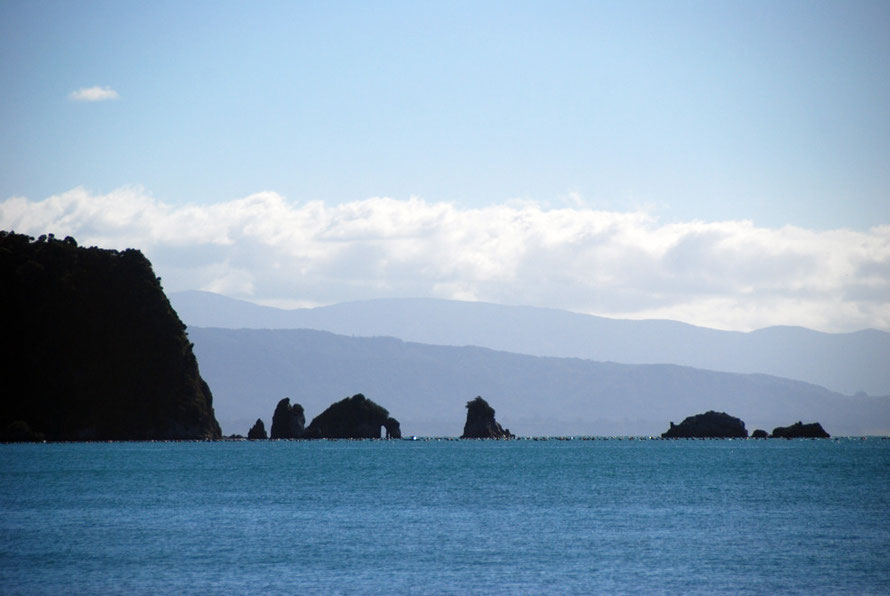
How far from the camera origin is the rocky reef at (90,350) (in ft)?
516

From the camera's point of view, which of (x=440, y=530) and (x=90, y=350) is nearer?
(x=440, y=530)

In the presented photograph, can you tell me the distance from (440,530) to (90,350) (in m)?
118

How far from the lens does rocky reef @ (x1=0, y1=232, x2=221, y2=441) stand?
15725cm

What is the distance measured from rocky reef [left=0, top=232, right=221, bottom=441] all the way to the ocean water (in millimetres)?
54948

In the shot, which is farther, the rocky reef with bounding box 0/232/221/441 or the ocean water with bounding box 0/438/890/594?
the rocky reef with bounding box 0/232/221/441

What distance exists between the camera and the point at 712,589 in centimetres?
4059

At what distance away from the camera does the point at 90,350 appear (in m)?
162

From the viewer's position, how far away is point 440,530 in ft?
187

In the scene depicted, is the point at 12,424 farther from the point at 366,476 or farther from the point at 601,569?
the point at 601,569

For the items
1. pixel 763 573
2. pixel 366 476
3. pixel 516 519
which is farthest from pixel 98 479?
pixel 763 573

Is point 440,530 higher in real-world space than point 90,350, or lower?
lower

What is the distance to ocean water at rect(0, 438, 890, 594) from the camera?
42.3m

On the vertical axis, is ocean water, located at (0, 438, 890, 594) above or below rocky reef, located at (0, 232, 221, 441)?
below

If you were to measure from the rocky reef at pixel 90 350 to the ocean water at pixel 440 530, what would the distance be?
54948mm
